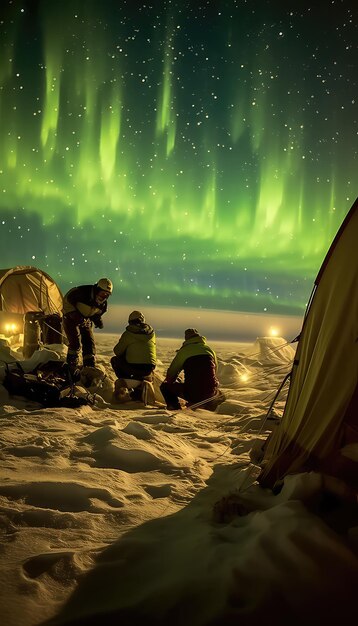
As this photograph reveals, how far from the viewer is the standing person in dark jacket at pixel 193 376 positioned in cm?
613

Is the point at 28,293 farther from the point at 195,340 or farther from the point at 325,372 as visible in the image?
the point at 325,372

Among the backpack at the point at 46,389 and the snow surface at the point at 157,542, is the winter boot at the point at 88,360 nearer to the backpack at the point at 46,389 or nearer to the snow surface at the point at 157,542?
the backpack at the point at 46,389

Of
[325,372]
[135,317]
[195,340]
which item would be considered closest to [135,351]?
[135,317]

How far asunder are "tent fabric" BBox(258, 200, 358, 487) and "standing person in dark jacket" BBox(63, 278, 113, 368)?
17.3 ft

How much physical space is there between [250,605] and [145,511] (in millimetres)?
1149

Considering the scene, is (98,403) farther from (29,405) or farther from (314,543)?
(314,543)

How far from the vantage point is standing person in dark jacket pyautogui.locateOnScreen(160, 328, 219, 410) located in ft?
20.1

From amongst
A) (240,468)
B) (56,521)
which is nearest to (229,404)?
(240,468)

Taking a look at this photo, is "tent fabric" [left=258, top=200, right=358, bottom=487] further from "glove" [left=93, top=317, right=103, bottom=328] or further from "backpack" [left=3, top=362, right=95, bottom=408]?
"glove" [left=93, top=317, right=103, bottom=328]

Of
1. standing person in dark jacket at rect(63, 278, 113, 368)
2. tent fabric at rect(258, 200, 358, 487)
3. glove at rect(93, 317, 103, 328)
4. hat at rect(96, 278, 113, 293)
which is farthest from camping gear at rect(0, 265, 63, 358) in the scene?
tent fabric at rect(258, 200, 358, 487)

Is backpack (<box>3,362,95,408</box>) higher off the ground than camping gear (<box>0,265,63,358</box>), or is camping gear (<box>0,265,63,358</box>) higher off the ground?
camping gear (<box>0,265,63,358</box>)

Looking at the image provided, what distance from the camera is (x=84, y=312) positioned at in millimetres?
7441

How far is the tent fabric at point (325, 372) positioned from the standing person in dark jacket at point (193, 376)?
330 cm

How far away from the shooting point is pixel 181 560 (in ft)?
5.88
